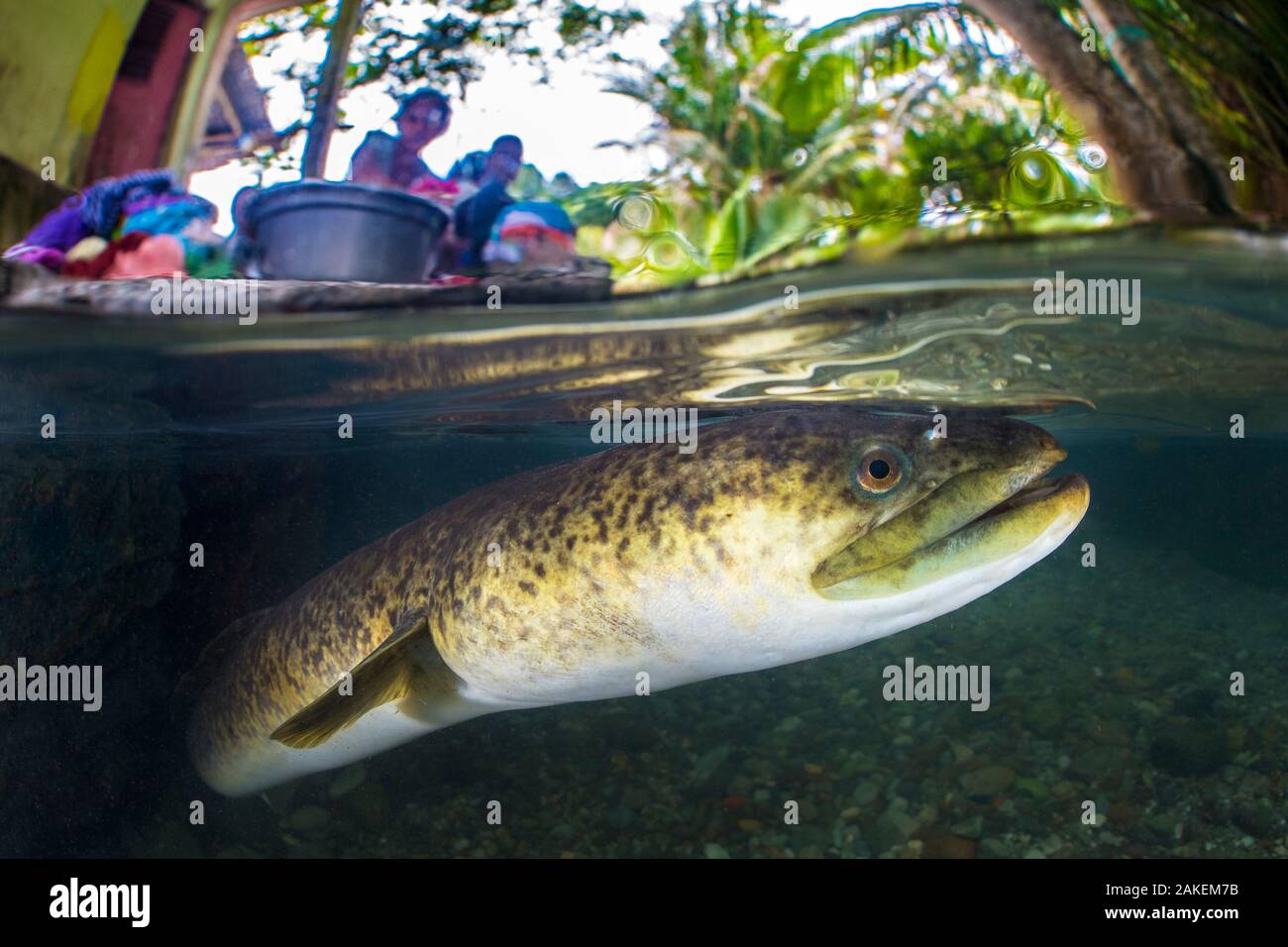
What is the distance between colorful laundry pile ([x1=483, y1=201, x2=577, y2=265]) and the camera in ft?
11.7

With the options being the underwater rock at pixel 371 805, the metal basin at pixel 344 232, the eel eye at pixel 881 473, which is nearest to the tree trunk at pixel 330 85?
the metal basin at pixel 344 232

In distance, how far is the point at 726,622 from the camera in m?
3.63

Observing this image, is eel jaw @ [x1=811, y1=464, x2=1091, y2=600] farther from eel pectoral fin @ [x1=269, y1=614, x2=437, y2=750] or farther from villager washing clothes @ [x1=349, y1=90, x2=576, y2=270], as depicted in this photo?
eel pectoral fin @ [x1=269, y1=614, x2=437, y2=750]

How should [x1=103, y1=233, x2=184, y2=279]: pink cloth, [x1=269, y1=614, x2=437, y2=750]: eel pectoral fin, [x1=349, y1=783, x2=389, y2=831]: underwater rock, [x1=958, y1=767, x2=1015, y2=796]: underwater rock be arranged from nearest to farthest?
[x1=103, y1=233, x2=184, y2=279]: pink cloth < [x1=269, y1=614, x2=437, y2=750]: eel pectoral fin < [x1=958, y1=767, x2=1015, y2=796]: underwater rock < [x1=349, y1=783, x2=389, y2=831]: underwater rock

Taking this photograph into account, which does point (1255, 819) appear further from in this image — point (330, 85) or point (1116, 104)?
point (330, 85)

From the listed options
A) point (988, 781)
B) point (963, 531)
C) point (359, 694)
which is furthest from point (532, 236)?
point (988, 781)

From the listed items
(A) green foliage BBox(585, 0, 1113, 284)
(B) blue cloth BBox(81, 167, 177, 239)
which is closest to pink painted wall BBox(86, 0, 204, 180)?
(B) blue cloth BBox(81, 167, 177, 239)

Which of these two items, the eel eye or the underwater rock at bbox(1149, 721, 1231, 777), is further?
the underwater rock at bbox(1149, 721, 1231, 777)

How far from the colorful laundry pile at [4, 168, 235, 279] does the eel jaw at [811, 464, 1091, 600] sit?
3.17 metres

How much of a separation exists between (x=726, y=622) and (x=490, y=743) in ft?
11.2

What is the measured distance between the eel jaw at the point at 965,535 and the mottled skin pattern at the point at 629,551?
0.07 meters

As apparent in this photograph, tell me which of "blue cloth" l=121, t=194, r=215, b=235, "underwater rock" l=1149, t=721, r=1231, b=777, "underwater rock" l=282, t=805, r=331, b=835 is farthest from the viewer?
"underwater rock" l=282, t=805, r=331, b=835

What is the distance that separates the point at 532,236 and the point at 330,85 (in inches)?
41.8
